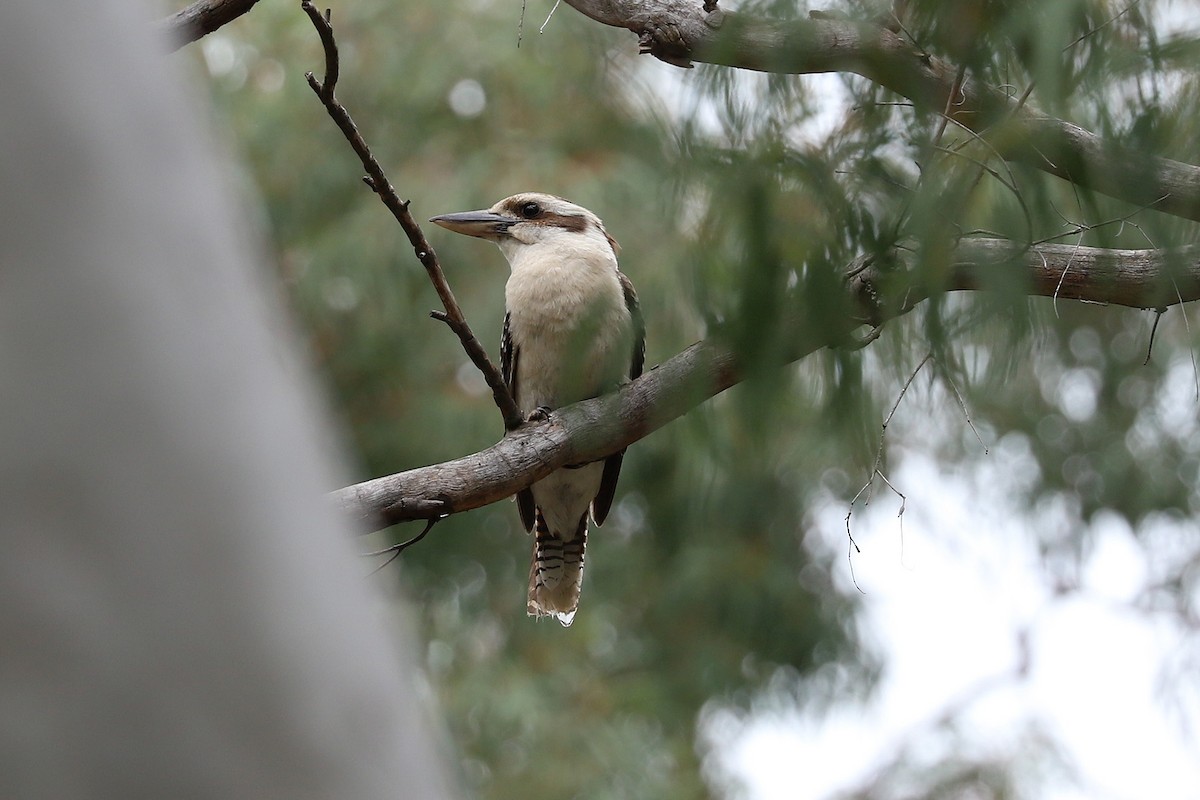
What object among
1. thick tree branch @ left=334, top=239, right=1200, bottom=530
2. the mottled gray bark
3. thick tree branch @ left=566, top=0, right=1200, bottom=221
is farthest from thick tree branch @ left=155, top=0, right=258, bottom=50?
the mottled gray bark

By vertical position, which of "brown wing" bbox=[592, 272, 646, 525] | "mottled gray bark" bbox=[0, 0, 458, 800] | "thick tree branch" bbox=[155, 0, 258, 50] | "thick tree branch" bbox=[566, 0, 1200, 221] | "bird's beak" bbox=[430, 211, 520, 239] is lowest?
"mottled gray bark" bbox=[0, 0, 458, 800]

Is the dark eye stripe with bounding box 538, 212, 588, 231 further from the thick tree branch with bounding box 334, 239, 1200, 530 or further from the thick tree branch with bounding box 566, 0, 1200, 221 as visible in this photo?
the thick tree branch with bounding box 566, 0, 1200, 221

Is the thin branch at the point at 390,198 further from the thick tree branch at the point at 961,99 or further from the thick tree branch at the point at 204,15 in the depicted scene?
the thick tree branch at the point at 961,99

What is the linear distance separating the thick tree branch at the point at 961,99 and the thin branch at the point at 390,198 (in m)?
1.21

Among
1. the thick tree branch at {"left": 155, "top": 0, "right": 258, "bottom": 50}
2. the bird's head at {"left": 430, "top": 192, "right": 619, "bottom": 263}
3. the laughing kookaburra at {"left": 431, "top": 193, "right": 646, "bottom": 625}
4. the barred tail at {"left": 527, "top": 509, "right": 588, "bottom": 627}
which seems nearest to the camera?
the thick tree branch at {"left": 155, "top": 0, "right": 258, "bottom": 50}

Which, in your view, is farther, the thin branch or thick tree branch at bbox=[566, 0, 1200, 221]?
the thin branch

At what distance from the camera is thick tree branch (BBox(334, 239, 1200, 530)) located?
1709 mm

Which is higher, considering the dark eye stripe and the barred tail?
the dark eye stripe

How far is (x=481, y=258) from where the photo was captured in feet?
24.3

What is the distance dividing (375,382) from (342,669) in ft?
23.4

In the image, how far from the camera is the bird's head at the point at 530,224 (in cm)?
468

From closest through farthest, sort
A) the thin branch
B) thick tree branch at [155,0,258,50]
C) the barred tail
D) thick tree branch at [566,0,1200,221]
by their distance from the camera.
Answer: thick tree branch at [566,0,1200,221] → the thin branch → thick tree branch at [155,0,258,50] → the barred tail

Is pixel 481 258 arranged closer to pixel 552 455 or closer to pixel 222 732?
pixel 552 455

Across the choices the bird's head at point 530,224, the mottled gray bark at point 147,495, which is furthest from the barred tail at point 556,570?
the mottled gray bark at point 147,495
